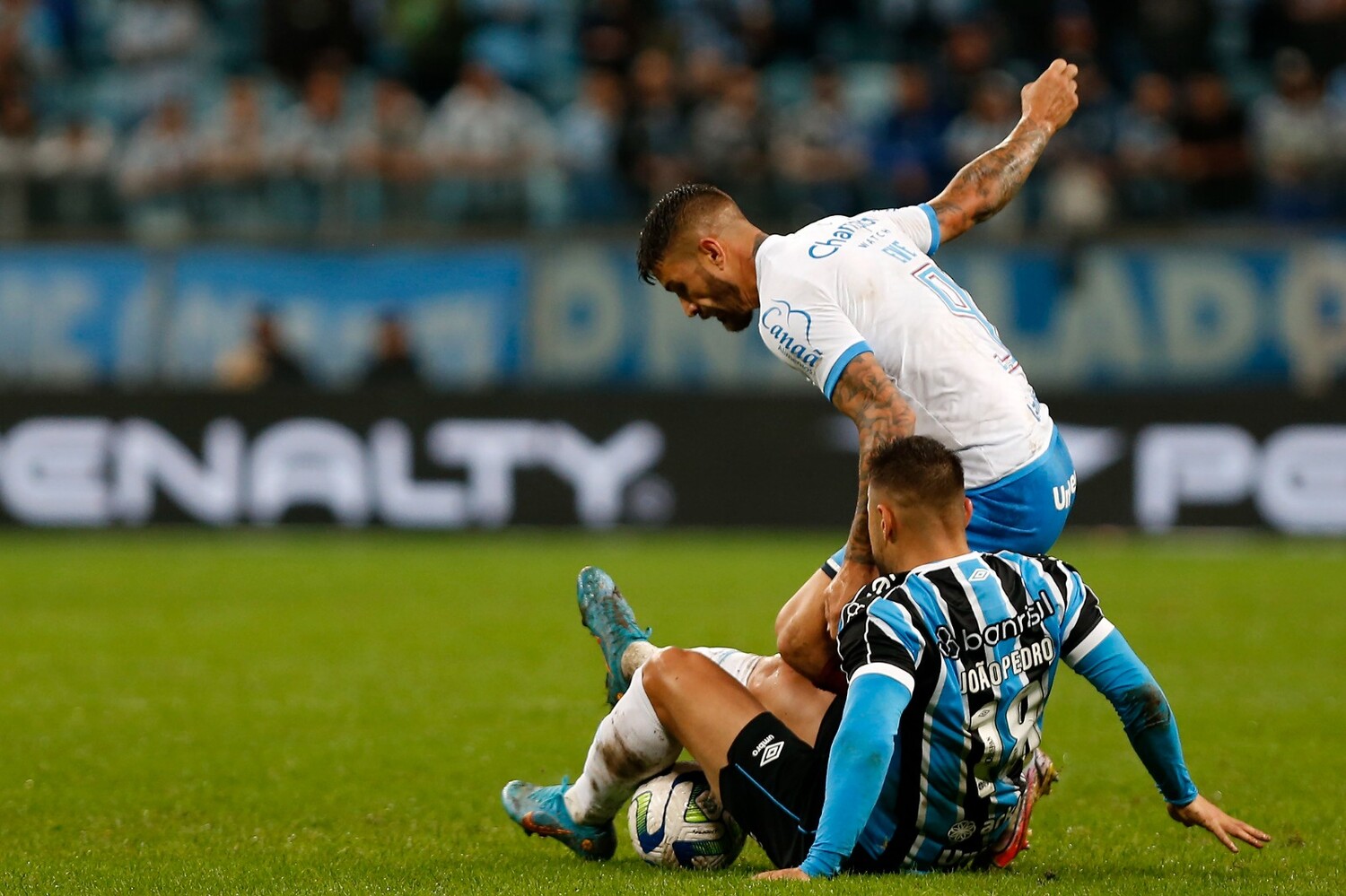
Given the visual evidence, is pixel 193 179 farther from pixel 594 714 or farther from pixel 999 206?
pixel 999 206

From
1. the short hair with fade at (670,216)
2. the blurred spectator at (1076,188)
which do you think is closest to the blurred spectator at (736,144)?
the blurred spectator at (1076,188)

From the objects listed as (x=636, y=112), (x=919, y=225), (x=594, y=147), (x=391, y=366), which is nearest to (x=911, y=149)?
(x=636, y=112)

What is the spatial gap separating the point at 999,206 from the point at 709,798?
209cm

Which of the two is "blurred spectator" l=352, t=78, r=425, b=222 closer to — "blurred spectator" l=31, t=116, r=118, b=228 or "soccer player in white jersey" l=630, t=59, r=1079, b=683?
"blurred spectator" l=31, t=116, r=118, b=228

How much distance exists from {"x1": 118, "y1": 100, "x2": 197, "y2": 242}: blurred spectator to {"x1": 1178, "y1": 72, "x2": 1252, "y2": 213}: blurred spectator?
28.9ft

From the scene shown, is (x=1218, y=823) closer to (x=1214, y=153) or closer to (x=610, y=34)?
(x=1214, y=153)

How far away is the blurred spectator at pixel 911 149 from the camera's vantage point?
15906mm

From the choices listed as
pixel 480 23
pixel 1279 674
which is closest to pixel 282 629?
pixel 1279 674

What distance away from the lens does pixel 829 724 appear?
189 inches

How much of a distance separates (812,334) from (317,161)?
12.2 metres

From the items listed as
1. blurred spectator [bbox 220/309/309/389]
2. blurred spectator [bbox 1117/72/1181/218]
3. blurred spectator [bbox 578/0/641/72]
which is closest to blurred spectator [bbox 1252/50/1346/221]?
blurred spectator [bbox 1117/72/1181/218]

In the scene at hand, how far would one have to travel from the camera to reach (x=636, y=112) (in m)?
16.9

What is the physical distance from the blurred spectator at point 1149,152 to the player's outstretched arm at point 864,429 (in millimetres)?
11839

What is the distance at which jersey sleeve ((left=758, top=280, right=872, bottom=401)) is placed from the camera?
500cm
